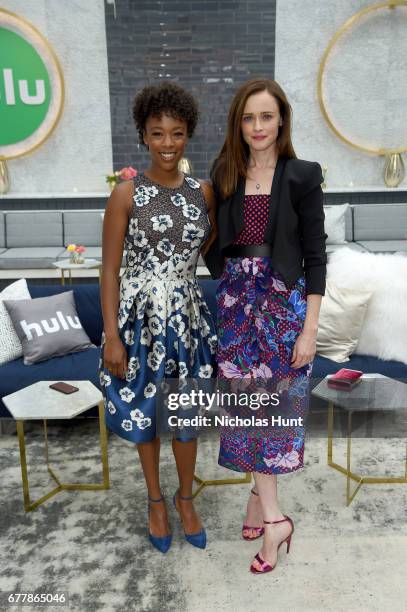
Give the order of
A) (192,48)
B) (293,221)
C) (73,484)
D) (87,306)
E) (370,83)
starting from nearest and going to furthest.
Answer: (293,221)
(73,484)
(87,306)
(192,48)
(370,83)

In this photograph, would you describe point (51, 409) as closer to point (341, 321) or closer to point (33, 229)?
point (341, 321)

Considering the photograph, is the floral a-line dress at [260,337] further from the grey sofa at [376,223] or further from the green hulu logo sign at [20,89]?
the green hulu logo sign at [20,89]

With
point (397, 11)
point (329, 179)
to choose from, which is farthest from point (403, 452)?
point (397, 11)

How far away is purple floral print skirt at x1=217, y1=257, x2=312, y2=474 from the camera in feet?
5.58

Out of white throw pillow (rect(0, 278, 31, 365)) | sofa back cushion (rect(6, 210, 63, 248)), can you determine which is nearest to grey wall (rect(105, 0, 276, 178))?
sofa back cushion (rect(6, 210, 63, 248))

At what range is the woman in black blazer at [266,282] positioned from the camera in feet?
5.32

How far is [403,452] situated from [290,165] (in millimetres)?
1673

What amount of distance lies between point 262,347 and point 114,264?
53cm

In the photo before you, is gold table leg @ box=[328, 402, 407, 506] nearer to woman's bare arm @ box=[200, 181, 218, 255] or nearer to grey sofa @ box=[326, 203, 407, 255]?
woman's bare arm @ box=[200, 181, 218, 255]

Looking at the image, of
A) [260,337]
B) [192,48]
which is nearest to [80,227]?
[192,48]

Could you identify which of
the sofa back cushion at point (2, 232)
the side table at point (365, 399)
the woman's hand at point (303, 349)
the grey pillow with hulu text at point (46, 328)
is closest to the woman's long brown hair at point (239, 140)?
the woman's hand at point (303, 349)

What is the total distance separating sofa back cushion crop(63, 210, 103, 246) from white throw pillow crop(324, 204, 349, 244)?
2551 mm

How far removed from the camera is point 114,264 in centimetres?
169

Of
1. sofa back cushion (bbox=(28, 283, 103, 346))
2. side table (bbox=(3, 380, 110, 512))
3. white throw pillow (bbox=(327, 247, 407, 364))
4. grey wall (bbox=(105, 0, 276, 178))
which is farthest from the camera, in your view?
grey wall (bbox=(105, 0, 276, 178))
